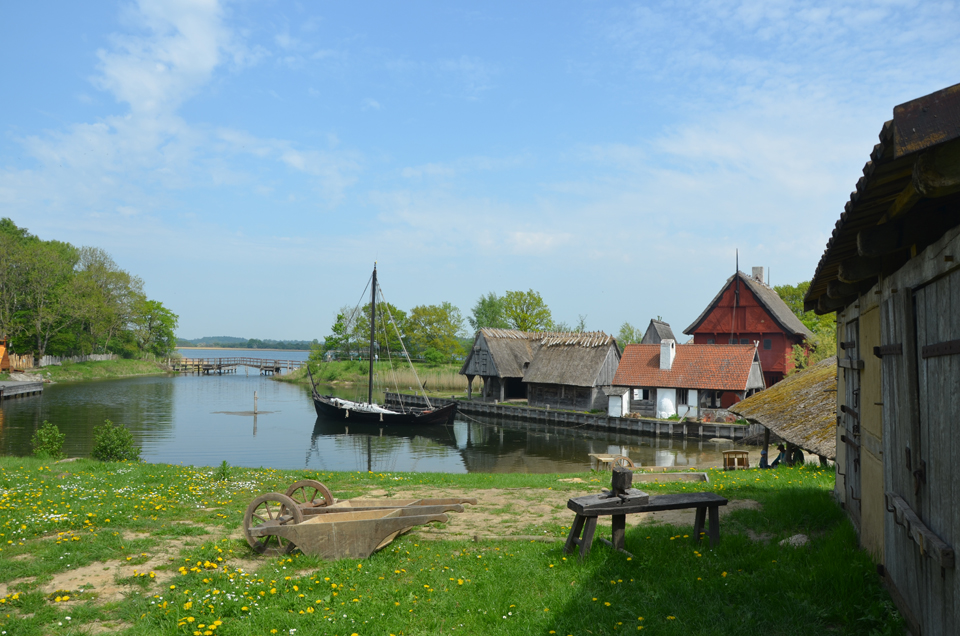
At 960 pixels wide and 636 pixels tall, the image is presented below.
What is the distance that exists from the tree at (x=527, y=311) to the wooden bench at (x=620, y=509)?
212 feet

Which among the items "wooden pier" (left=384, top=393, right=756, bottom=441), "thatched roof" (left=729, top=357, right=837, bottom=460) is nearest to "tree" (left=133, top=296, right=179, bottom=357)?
"wooden pier" (left=384, top=393, right=756, bottom=441)

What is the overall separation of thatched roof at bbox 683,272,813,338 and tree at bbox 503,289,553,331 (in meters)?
27.6

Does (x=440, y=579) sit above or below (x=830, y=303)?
below

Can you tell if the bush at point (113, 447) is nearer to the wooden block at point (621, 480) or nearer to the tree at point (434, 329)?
the wooden block at point (621, 480)

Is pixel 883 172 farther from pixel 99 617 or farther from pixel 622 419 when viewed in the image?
pixel 622 419

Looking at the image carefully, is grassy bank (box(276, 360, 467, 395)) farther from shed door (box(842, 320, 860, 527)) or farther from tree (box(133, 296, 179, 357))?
shed door (box(842, 320, 860, 527))

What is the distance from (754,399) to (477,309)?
70.5m

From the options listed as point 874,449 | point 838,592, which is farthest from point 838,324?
point 838,592

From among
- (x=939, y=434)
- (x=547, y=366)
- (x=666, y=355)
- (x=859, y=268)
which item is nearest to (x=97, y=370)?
(x=547, y=366)

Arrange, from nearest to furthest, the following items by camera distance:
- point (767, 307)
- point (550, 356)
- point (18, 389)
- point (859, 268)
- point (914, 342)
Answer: point (914, 342), point (859, 268), point (767, 307), point (550, 356), point (18, 389)

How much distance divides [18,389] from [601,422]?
4482cm

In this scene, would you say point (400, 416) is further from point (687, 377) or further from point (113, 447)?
point (113, 447)

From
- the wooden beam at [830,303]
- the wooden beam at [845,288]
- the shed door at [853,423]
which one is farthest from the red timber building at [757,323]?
the wooden beam at [845,288]

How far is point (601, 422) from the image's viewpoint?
3825 cm
